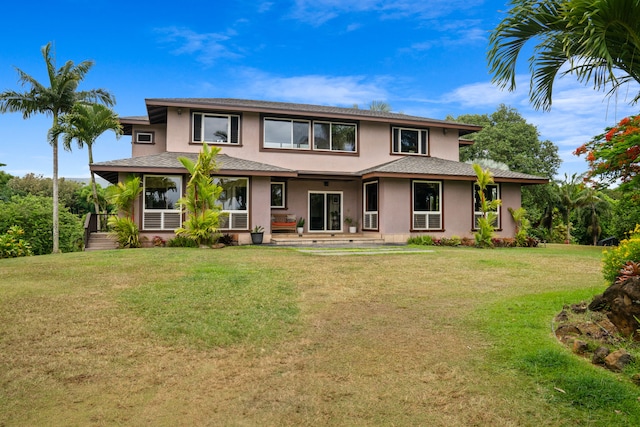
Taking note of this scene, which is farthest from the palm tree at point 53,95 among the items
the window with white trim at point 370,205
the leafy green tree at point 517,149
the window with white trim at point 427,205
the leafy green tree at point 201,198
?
the leafy green tree at point 517,149

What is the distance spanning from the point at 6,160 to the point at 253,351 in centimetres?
2767

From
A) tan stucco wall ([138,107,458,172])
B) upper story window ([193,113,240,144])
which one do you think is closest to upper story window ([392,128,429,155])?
tan stucco wall ([138,107,458,172])

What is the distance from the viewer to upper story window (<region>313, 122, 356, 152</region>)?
19.8m

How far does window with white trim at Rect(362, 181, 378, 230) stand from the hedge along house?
48mm

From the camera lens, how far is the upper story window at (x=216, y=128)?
59.3 feet

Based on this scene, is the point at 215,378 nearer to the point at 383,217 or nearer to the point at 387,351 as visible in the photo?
the point at 387,351

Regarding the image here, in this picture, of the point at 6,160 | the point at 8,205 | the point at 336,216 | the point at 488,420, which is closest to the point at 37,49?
the point at 8,205

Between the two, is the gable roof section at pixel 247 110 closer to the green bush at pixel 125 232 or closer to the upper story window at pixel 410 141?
Answer: the upper story window at pixel 410 141

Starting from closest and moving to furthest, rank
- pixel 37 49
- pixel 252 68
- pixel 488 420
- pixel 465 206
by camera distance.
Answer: pixel 488 420 < pixel 37 49 < pixel 465 206 < pixel 252 68

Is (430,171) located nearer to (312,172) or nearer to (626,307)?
(312,172)

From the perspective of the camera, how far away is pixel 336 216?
2039cm

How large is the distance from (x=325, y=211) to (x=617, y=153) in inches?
461

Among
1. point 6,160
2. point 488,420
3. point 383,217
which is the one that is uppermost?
point 6,160

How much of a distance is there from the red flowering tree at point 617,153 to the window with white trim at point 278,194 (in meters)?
12.3
